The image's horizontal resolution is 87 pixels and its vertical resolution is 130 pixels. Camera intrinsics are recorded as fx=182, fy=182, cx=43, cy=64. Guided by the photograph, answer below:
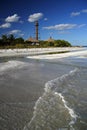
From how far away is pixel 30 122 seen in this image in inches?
149

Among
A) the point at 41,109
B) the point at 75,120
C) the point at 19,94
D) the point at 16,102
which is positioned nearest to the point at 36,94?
the point at 19,94

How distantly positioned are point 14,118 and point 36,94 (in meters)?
1.96

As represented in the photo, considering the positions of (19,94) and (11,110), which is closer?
(11,110)

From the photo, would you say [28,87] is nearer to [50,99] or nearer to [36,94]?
[36,94]

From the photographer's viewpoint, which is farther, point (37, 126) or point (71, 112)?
point (71, 112)

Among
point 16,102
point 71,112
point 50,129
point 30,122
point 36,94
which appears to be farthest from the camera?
point 36,94

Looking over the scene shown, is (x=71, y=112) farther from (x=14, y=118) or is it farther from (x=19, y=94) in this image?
(x=19, y=94)

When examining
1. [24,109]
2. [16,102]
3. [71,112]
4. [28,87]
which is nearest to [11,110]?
[24,109]

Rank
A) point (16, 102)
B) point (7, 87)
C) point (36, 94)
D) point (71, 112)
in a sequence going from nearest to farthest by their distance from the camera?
point (71, 112)
point (16, 102)
point (36, 94)
point (7, 87)

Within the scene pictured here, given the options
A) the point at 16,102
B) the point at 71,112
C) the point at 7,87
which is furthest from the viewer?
the point at 7,87

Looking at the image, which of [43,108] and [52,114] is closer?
[52,114]

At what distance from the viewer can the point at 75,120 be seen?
3.84 m

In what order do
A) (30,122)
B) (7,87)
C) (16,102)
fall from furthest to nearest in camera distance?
(7,87) < (16,102) < (30,122)

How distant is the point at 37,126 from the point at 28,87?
132 inches
